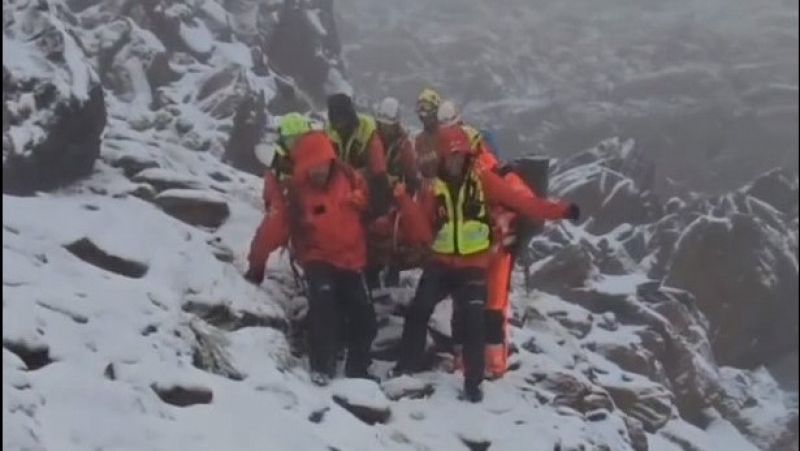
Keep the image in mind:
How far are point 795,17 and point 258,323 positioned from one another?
36409mm

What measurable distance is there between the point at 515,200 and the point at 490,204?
7.2 inches

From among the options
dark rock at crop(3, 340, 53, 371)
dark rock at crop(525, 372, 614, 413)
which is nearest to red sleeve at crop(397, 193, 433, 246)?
dark rock at crop(525, 372, 614, 413)

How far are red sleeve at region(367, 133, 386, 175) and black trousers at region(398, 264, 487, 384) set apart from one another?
2.46 ft

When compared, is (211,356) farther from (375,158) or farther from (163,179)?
(163,179)

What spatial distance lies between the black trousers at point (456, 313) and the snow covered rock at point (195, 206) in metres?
1.82

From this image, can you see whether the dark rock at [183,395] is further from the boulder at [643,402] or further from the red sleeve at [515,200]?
the boulder at [643,402]

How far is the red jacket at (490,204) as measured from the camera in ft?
25.7

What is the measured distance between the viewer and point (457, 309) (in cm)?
800

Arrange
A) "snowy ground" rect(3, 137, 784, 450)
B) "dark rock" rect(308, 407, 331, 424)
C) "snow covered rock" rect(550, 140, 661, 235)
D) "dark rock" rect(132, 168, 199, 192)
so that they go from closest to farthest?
"snowy ground" rect(3, 137, 784, 450) → "dark rock" rect(308, 407, 331, 424) → "dark rock" rect(132, 168, 199, 192) → "snow covered rock" rect(550, 140, 661, 235)

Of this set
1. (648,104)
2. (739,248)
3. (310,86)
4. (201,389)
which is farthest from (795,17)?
(201,389)

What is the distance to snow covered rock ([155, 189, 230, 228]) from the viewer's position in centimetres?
887

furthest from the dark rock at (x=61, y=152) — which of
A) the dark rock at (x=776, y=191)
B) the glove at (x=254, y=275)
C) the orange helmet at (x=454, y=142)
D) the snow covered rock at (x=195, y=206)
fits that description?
the dark rock at (x=776, y=191)

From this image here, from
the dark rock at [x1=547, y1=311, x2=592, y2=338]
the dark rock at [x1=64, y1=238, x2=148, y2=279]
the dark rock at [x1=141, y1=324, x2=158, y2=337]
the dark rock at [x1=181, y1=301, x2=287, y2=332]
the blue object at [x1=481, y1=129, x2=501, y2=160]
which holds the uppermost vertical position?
the blue object at [x1=481, y1=129, x2=501, y2=160]

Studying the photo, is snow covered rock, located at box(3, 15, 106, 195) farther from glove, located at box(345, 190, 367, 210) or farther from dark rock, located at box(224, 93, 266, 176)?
dark rock, located at box(224, 93, 266, 176)
